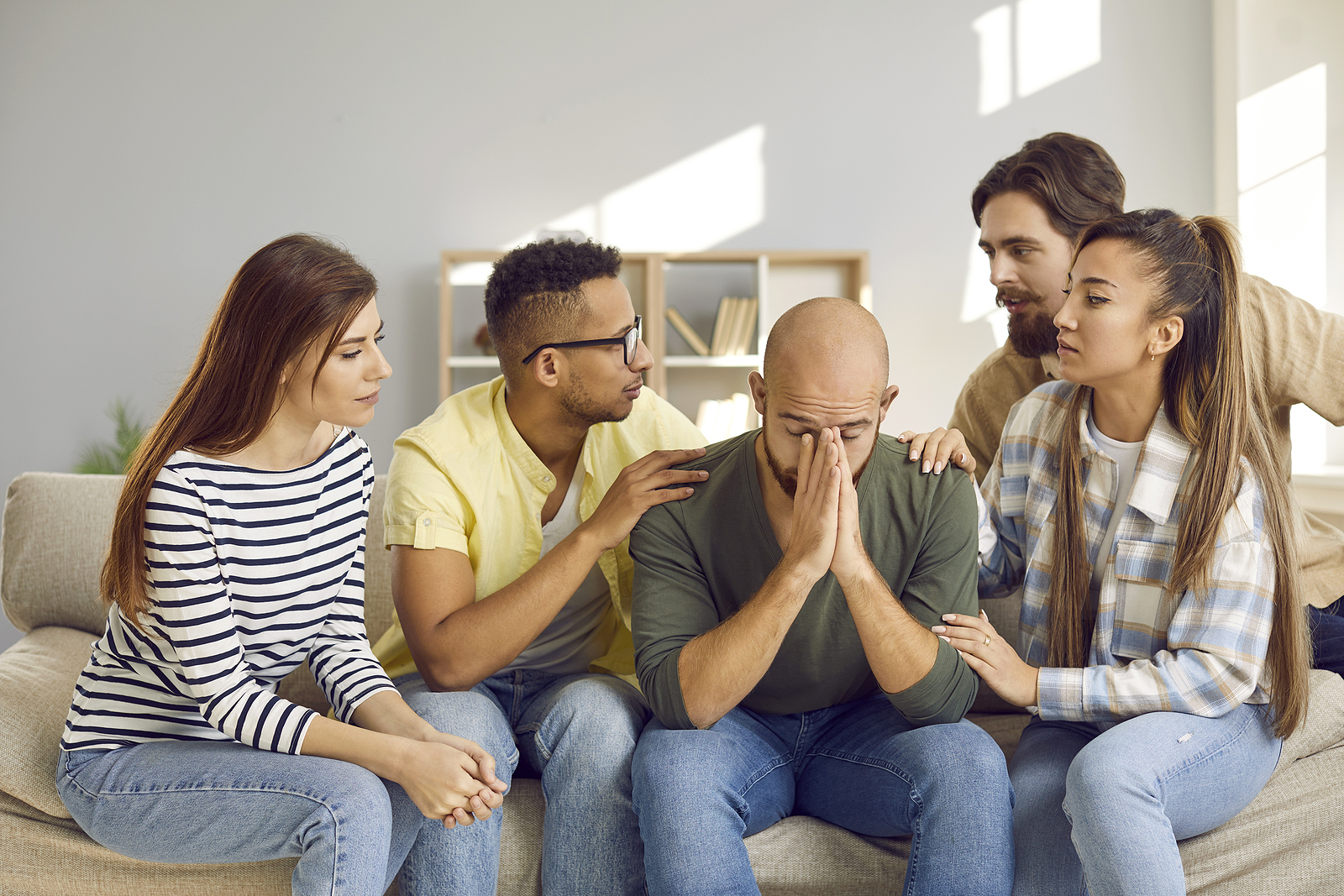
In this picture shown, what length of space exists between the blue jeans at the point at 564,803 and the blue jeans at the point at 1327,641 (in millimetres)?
1217

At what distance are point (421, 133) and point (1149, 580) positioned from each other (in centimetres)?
370

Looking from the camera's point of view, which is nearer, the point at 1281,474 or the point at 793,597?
the point at 793,597

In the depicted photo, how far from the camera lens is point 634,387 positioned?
5.79ft

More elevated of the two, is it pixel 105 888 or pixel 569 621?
pixel 569 621

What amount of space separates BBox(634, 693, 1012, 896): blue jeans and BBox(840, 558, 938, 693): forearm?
0.11 metres

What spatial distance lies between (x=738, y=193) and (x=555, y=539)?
2.89m

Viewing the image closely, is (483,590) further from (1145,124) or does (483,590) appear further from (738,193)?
(1145,124)

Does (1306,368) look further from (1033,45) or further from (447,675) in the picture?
(1033,45)

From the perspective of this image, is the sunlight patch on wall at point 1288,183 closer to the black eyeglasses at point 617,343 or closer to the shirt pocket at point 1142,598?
the shirt pocket at point 1142,598

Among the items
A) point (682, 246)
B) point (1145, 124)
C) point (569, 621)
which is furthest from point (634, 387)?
point (1145, 124)

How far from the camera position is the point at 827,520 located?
54.1 inches

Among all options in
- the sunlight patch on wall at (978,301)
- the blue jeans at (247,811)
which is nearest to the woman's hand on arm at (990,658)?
the blue jeans at (247,811)

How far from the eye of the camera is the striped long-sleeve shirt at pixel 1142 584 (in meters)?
1.43

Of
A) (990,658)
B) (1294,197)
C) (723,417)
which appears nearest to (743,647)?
(990,658)
